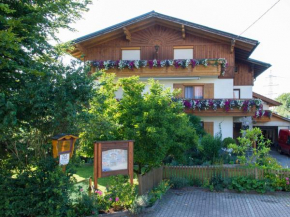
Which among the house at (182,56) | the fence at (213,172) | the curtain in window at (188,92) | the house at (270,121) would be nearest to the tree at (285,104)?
the house at (270,121)

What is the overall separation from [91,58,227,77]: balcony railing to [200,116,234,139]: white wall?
3.31m

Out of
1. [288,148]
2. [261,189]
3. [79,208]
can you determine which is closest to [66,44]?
[79,208]

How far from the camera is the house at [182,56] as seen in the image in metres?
19.5

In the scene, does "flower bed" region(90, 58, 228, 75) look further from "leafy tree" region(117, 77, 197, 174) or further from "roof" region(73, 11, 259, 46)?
"leafy tree" region(117, 77, 197, 174)

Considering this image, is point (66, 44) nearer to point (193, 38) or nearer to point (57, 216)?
point (57, 216)

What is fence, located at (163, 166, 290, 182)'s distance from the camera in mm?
11180

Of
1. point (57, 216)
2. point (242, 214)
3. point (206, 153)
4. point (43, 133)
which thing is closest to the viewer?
point (57, 216)

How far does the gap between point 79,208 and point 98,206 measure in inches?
19.9

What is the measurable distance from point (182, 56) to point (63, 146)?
1563cm

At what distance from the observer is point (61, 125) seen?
7.21 meters

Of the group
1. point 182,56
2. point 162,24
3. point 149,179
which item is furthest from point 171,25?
point 149,179

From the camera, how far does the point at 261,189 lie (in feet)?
35.2

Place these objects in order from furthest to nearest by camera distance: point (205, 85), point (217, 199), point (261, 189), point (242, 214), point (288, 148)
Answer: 1. point (288, 148)
2. point (205, 85)
3. point (261, 189)
4. point (217, 199)
5. point (242, 214)

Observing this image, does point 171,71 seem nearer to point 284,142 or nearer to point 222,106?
point 222,106
